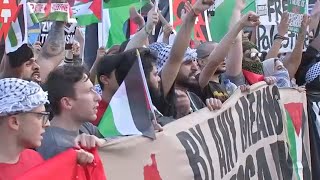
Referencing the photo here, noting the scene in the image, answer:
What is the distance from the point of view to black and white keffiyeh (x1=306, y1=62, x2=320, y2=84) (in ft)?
24.6

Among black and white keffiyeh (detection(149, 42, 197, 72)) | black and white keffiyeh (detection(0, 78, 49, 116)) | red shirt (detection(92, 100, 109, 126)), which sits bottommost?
black and white keffiyeh (detection(149, 42, 197, 72))

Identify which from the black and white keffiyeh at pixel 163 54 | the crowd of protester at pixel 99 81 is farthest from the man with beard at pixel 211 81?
the black and white keffiyeh at pixel 163 54

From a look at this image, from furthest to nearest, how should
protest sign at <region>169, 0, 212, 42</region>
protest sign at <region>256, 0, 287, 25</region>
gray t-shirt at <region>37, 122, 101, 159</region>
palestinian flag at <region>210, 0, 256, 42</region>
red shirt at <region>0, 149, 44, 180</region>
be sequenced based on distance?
protest sign at <region>256, 0, 287, 25</region>, protest sign at <region>169, 0, 212, 42</region>, palestinian flag at <region>210, 0, 256, 42</region>, gray t-shirt at <region>37, 122, 101, 159</region>, red shirt at <region>0, 149, 44, 180</region>

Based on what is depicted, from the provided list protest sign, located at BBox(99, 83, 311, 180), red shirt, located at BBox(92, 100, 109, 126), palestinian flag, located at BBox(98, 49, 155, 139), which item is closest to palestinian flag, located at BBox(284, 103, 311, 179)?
protest sign, located at BBox(99, 83, 311, 180)

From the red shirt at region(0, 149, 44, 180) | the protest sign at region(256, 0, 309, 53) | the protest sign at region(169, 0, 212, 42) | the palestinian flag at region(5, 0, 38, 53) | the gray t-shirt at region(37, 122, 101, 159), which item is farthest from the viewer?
the protest sign at region(256, 0, 309, 53)

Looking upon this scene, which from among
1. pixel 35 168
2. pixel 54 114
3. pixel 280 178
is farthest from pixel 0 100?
pixel 280 178

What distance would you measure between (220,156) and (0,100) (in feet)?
Answer: 6.18

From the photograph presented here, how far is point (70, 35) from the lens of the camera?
255 inches

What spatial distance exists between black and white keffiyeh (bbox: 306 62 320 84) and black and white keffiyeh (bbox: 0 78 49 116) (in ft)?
15.2

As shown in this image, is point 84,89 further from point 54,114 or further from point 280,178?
point 280,178

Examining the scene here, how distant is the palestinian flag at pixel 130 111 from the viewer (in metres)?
3.78

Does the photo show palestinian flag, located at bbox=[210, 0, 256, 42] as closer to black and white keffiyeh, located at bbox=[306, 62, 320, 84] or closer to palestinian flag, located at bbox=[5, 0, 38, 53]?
black and white keffiyeh, located at bbox=[306, 62, 320, 84]

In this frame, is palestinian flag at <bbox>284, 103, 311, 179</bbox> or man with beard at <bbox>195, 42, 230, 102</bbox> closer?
man with beard at <bbox>195, 42, 230, 102</bbox>

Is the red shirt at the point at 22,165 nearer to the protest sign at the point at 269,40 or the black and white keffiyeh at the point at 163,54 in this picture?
the black and white keffiyeh at the point at 163,54
